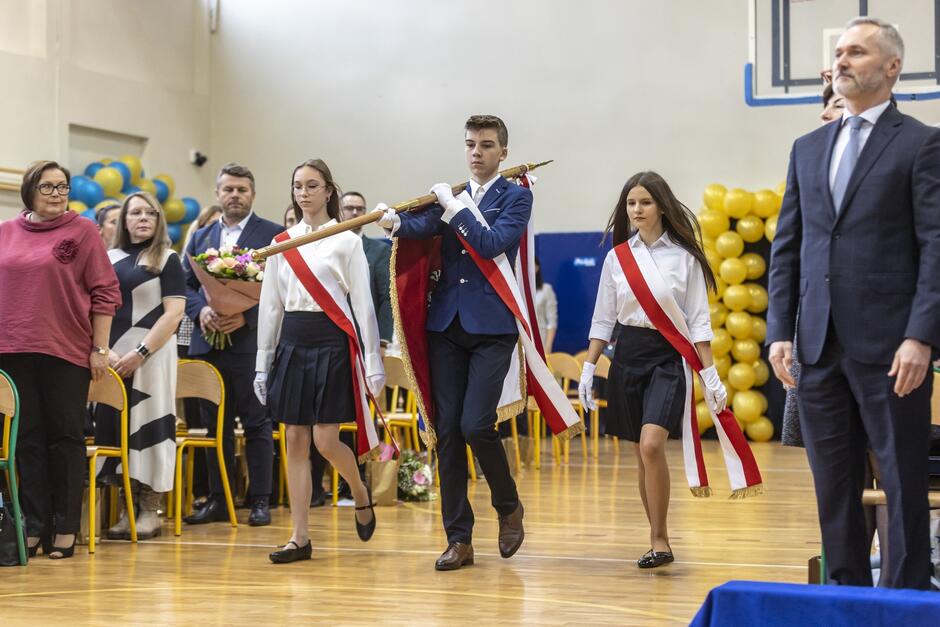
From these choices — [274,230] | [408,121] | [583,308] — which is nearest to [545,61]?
[408,121]

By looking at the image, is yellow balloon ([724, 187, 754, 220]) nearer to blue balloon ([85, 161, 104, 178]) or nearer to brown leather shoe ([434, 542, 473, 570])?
blue balloon ([85, 161, 104, 178])

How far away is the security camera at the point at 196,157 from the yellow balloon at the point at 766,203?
17.9 ft

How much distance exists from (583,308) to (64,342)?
7.15 m

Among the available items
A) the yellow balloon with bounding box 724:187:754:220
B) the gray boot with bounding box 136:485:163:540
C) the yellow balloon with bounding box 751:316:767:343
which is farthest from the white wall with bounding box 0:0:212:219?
the yellow balloon with bounding box 751:316:767:343

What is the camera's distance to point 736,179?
1109cm

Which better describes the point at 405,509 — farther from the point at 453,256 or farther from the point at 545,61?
the point at 545,61

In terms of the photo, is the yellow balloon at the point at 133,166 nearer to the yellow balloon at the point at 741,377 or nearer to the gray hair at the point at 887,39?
the yellow balloon at the point at 741,377

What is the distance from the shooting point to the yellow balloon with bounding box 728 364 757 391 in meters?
10.3

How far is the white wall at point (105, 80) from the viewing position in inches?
412

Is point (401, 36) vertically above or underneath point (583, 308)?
above

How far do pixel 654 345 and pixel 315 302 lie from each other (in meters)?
1.32

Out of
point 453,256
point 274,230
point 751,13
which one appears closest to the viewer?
point 453,256

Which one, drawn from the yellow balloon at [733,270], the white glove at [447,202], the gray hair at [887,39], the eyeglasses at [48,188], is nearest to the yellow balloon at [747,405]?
the yellow balloon at [733,270]

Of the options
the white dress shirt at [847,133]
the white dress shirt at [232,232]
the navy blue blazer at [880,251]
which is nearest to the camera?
the navy blue blazer at [880,251]
